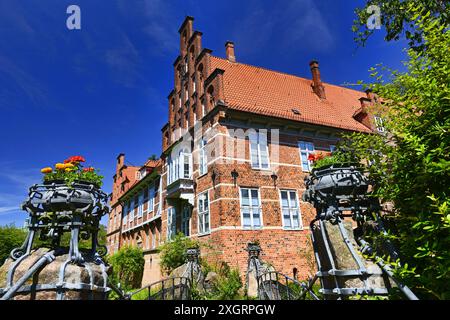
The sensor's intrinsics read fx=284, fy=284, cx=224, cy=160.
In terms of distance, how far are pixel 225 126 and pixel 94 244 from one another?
11.8m

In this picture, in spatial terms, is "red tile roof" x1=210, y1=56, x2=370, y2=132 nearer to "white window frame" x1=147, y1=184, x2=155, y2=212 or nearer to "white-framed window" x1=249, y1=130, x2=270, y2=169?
"white-framed window" x1=249, y1=130, x2=270, y2=169

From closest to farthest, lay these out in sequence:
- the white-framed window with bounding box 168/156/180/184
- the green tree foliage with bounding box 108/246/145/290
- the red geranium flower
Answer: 1. the red geranium flower
2. the white-framed window with bounding box 168/156/180/184
3. the green tree foliage with bounding box 108/246/145/290

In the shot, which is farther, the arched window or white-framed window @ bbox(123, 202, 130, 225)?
white-framed window @ bbox(123, 202, 130, 225)

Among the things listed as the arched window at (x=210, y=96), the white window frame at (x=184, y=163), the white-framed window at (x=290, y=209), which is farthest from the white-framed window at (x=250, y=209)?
the arched window at (x=210, y=96)

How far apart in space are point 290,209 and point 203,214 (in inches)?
182

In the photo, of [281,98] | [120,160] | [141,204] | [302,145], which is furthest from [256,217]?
[120,160]

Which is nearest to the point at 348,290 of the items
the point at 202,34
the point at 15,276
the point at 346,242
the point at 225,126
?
the point at 346,242

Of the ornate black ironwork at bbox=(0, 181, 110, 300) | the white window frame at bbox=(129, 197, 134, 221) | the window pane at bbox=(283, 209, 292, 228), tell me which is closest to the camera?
the ornate black ironwork at bbox=(0, 181, 110, 300)

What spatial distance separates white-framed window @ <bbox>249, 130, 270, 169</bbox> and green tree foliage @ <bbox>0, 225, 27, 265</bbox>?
2630 centimetres

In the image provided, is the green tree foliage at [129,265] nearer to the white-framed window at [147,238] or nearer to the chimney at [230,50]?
the white-framed window at [147,238]

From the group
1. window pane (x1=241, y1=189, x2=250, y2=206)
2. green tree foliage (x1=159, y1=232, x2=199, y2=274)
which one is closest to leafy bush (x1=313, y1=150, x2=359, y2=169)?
window pane (x1=241, y1=189, x2=250, y2=206)

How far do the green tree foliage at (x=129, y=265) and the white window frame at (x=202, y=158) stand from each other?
916 cm

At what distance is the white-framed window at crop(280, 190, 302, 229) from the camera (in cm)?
1474

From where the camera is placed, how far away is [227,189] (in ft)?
46.1
